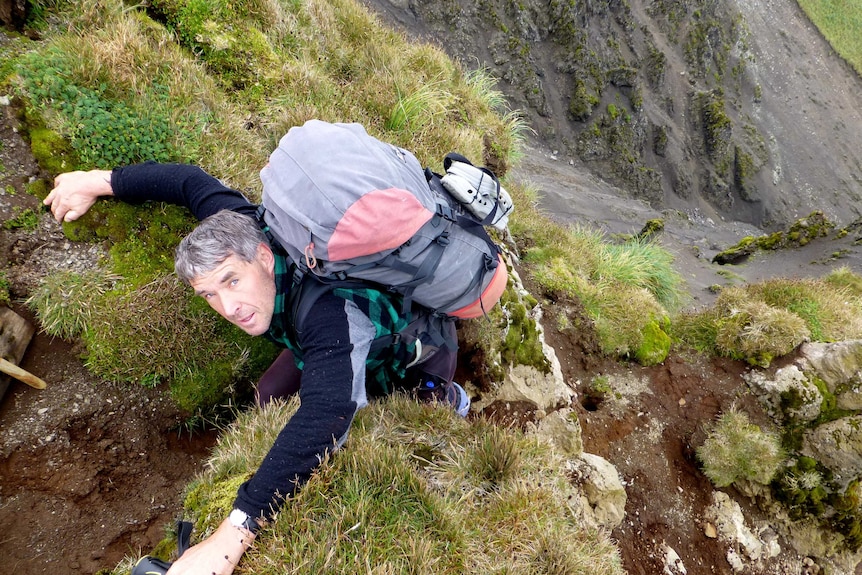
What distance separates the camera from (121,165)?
364cm

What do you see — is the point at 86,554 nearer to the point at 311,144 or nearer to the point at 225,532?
the point at 225,532

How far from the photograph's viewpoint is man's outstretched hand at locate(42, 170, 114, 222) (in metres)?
3.31

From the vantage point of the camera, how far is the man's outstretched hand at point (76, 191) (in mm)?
3311

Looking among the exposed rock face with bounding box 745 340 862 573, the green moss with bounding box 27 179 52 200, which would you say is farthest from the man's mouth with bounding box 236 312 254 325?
the exposed rock face with bounding box 745 340 862 573

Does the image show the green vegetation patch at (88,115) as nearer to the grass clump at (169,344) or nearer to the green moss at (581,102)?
the grass clump at (169,344)

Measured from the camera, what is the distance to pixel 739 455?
549 centimetres

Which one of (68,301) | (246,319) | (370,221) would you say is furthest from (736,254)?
(68,301)

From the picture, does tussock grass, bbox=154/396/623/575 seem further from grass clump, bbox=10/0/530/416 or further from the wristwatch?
grass clump, bbox=10/0/530/416

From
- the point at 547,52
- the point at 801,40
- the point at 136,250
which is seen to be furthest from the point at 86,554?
the point at 801,40

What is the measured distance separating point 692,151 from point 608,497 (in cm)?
3141

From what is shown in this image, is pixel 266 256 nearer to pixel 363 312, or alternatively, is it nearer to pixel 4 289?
pixel 363 312

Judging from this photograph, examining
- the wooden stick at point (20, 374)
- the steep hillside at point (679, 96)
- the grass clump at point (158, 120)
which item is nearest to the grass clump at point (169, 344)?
the grass clump at point (158, 120)

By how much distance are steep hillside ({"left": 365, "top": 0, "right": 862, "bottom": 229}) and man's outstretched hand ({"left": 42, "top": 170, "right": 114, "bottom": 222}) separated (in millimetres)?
20105

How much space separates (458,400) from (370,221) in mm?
2393
